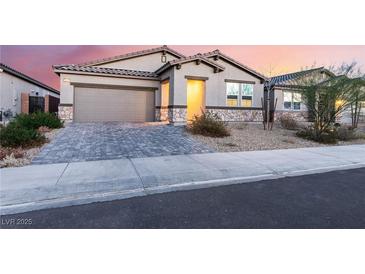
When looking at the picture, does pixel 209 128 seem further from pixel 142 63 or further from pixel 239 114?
pixel 142 63

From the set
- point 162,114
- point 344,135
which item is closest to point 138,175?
point 162,114

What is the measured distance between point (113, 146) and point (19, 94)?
1714 cm

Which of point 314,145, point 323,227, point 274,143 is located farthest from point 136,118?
point 323,227

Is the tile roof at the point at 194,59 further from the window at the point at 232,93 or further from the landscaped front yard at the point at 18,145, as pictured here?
the landscaped front yard at the point at 18,145

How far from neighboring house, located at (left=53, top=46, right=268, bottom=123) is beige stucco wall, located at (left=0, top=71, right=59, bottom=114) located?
624 centimetres

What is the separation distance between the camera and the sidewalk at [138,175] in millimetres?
4266

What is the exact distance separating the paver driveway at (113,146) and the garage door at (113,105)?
5592mm

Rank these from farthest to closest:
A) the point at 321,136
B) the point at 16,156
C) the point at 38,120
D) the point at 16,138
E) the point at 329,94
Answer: the point at 38,120, the point at 321,136, the point at 329,94, the point at 16,138, the point at 16,156

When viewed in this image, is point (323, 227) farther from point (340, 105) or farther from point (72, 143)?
point (340, 105)

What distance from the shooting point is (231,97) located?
666 inches

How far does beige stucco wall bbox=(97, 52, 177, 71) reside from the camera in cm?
1852

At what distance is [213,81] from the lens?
1603 cm

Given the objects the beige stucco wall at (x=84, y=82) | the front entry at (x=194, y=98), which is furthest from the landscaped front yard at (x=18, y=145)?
the front entry at (x=194, y=98)

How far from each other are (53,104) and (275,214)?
24777mm
